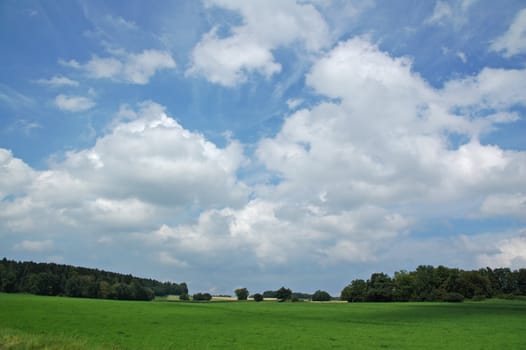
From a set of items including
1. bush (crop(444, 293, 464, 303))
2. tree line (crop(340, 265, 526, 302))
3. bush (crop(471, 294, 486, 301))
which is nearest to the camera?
bush (crop(444, 293, 464, 303))

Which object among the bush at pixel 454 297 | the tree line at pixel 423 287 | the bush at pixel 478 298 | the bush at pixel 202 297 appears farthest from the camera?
the bush at pixel 202 297

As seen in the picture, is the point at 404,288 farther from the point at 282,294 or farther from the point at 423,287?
the point at 282,294

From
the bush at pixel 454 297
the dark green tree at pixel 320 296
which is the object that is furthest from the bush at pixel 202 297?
the bush at pixel 454 297

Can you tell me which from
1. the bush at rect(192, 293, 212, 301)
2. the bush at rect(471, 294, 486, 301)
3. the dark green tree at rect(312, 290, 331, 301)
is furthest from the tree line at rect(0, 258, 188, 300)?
the bush at rect(471, 294, 486, 301)

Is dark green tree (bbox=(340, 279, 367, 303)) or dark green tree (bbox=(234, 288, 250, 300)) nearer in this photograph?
dark green tree (bbox=(340, 279, 367, 303))

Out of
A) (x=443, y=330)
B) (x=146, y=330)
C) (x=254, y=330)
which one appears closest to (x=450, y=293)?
(x=443, y=330)

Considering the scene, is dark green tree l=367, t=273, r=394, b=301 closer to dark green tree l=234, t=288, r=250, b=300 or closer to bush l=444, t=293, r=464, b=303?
bush l=444, t=293, r=464, b=303

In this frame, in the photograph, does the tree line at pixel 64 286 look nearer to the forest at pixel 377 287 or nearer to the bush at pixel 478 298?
the forest at pixel 377 287

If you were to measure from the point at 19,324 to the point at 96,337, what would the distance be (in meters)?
11.2

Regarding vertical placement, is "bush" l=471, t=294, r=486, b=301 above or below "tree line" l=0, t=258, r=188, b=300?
below

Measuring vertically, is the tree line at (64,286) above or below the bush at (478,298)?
above

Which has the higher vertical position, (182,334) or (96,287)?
(96,287)

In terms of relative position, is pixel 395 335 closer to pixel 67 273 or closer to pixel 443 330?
pixel 443 330

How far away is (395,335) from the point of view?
135 ft
